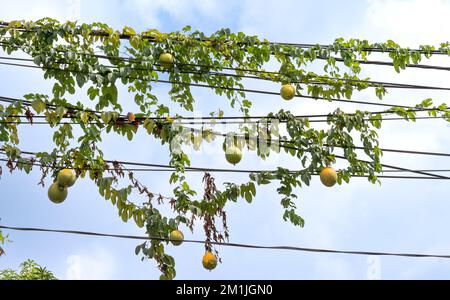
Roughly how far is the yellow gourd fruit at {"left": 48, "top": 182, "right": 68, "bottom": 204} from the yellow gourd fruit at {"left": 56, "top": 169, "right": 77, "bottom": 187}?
48 mm

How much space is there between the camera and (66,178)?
688 cm

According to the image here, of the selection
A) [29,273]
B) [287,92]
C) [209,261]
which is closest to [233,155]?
[209,261]

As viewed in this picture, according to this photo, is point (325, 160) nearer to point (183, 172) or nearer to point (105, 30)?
point (183, 172)

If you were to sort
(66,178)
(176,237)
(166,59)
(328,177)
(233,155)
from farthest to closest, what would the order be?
(166,59)
(328,177)
(233,155)
(66,178)
(176,237)

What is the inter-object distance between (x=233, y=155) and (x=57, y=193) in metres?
1.87

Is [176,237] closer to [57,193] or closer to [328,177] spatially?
[57,193]

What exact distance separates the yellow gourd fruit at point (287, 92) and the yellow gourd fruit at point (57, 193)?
9.12ft

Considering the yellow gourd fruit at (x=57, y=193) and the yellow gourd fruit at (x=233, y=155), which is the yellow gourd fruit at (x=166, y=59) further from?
the yellow gourd fruit at (x=57, y=193)

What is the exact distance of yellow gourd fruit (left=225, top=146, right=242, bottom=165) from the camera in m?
7.01

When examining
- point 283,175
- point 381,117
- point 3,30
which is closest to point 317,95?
point 381,117

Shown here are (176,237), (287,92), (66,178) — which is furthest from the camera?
(287,92)

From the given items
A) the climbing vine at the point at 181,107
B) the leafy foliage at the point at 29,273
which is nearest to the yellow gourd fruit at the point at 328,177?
the climbing vine at the point at 181,107

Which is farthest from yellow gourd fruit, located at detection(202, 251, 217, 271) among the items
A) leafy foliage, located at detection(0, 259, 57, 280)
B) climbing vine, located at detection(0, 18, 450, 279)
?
leafy foliage, located at detection(0, 259, 57, 280)

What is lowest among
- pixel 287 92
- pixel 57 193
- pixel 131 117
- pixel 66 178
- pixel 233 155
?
pixel 57 193
